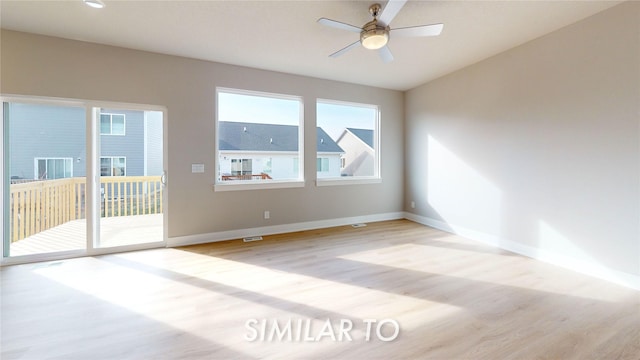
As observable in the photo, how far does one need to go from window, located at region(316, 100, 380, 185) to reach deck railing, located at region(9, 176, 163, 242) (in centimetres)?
270

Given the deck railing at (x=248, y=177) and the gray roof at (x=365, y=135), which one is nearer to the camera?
the deck railing at (x=248, y=177)

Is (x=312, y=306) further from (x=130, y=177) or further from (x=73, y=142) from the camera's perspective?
(x=73, y=142)

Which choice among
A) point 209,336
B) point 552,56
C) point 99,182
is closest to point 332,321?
point 209,336

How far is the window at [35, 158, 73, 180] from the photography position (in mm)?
3264

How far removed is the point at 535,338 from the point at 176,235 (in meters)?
4.11

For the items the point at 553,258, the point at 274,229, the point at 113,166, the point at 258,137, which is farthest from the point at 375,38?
the point at 113,166

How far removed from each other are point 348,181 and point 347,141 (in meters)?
0.79

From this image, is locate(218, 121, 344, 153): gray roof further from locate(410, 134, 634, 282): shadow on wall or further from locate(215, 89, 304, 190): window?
locate(410, 134, 634, 282): shadow on wall

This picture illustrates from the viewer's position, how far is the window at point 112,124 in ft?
11.6

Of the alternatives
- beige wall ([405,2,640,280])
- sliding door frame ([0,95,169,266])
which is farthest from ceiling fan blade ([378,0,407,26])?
sliding door frame ([0,95,169,266])

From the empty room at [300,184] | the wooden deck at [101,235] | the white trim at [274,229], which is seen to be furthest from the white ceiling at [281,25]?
the white trim at [274,229]

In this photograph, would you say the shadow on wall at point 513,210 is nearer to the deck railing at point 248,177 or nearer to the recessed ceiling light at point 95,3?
the deck railing at point 248,177

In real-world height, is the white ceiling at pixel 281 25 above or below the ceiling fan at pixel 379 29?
above

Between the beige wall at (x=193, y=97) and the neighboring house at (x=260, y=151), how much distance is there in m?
0.22
